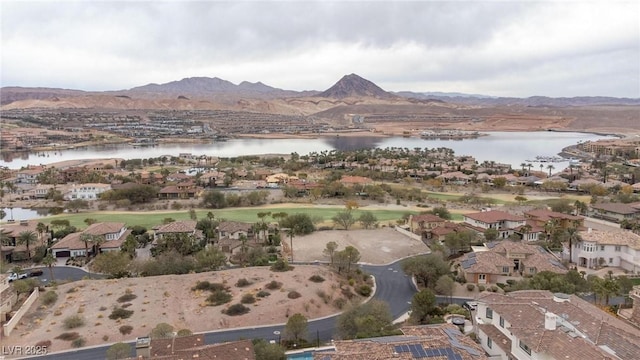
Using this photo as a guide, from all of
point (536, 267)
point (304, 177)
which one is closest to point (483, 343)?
point (536, 267)

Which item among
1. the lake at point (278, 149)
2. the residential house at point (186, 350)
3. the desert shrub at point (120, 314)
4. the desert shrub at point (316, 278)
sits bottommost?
the lake at point (278, 149)

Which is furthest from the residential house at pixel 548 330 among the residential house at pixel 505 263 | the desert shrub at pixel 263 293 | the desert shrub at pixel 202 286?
the desert shrub at pixel 202 286

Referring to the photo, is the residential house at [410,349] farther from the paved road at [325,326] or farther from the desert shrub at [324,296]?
the desert shrub at [324,296]

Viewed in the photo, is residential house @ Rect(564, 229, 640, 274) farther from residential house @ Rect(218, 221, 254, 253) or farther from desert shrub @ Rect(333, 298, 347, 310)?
residential house @ Rect(218, 221, 254, 253)

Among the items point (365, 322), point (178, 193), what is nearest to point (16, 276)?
point (365, 322)

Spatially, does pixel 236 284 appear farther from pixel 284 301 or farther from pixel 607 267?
pixel 607 267

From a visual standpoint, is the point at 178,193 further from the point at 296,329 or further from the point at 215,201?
the point at 296,329

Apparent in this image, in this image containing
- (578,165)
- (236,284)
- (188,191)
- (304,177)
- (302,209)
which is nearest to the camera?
(236,284)
